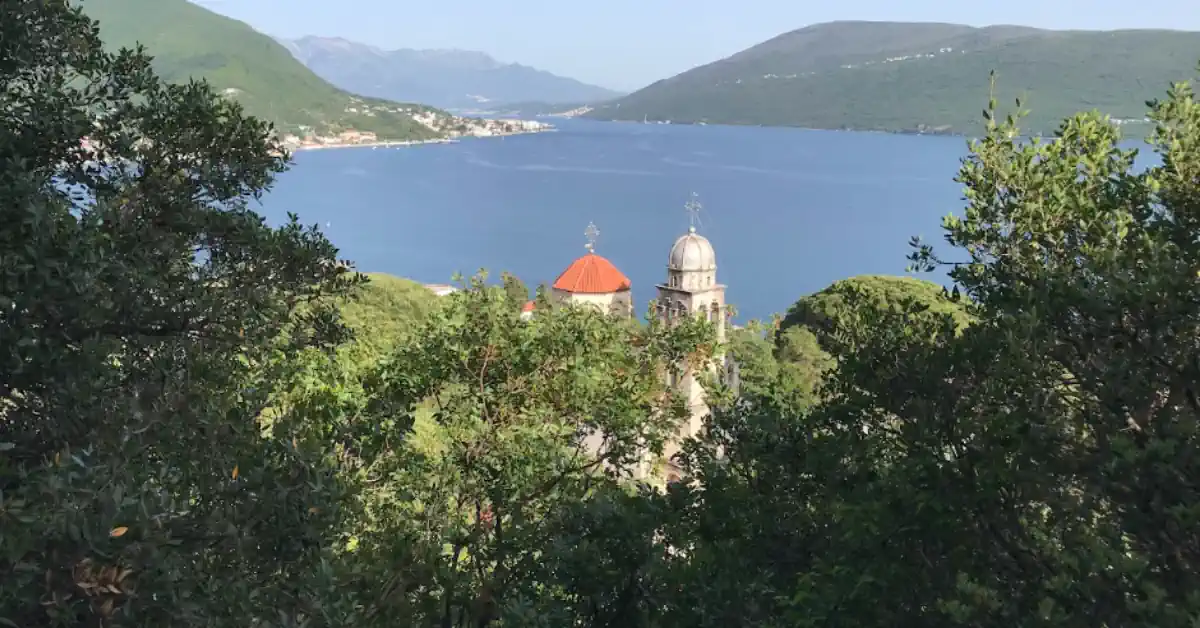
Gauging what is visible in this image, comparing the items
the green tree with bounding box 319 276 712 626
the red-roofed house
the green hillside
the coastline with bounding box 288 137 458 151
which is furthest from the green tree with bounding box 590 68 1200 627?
the coastline with bounding box 288 137 458 151

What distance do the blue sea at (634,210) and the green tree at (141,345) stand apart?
38006mm

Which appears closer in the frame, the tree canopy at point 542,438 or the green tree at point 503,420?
the tree canopy at point 542,438

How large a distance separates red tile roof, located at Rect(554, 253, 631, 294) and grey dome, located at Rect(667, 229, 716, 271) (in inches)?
266

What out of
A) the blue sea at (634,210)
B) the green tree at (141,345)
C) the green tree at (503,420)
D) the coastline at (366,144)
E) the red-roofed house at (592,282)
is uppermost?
the green tree at (141,345)

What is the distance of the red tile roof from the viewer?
29188 millimetres

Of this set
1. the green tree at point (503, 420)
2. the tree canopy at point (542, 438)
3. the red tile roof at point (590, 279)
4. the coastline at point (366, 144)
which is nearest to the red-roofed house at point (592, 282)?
the red tile roof at point (590, 279)

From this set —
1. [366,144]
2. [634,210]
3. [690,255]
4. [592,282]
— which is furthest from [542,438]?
[366,144]

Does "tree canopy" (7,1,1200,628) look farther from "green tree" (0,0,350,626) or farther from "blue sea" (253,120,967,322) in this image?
"blue sea" (253,120,967,322)

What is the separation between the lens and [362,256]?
71.8 metres

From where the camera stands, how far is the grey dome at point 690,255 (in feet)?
73.6

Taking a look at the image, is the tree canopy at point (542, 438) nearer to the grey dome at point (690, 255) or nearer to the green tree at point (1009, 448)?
the green tree at point (1009, 448)

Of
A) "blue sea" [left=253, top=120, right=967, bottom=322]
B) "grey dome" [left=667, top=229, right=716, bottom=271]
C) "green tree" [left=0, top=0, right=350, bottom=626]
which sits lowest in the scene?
"blue sea" [left=253, top=120, right=967, bottom=322]

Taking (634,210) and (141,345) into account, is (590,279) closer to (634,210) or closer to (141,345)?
(141,345)

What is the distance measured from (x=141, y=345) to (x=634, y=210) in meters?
93.5
